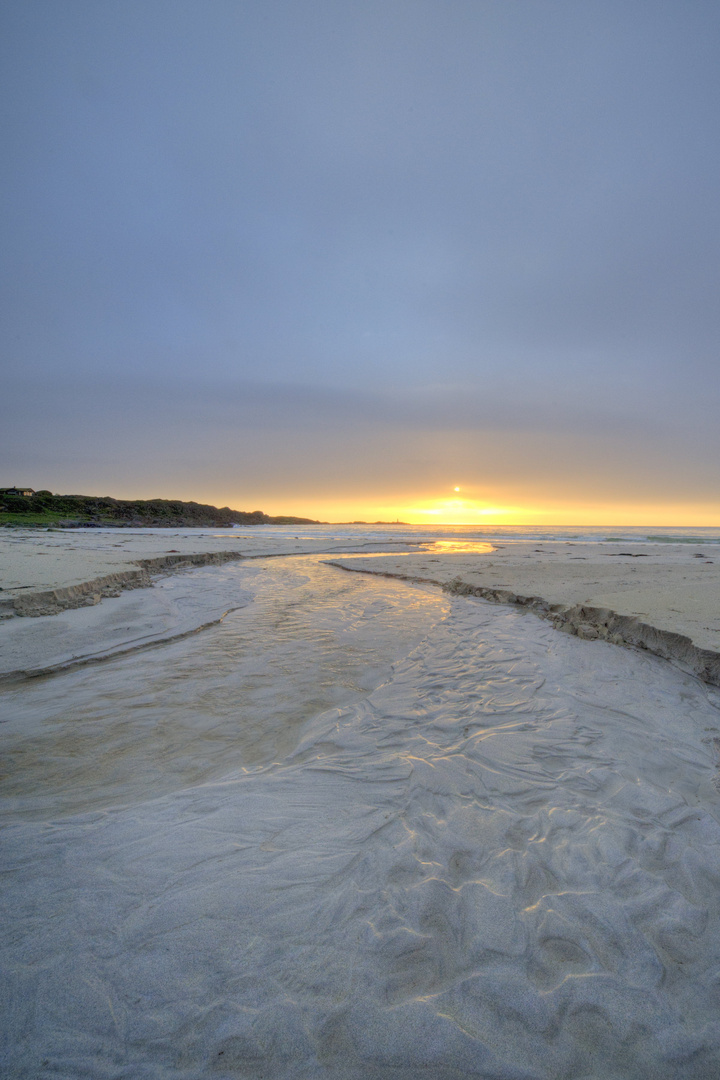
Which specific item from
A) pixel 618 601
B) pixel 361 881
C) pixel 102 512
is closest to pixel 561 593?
pixel 618 601

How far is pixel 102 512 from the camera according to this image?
51625 mm

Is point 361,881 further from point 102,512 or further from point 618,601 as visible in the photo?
point 102,512

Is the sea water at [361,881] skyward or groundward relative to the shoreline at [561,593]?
groundward

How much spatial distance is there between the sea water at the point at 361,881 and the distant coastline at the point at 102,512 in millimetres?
42291

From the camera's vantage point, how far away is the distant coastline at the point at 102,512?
4314cm

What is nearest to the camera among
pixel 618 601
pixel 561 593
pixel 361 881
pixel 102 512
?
pixel 361 881

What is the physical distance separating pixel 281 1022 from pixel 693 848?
2314 mm

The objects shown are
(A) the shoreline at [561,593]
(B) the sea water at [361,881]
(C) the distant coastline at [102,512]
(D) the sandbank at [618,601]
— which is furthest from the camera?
(C) the distant coastline at [102,512]

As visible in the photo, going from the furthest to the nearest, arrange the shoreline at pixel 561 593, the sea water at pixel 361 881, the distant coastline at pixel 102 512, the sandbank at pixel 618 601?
the distant coastline at pixel 102 512 → the shoreline at pixel 561 593 → the sandbank at pixel 618 601 → the sea water at pixel 361 881

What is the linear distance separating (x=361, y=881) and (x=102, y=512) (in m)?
58.0

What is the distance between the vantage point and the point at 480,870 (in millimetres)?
2312

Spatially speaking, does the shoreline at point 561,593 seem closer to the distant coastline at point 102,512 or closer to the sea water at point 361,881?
the sea water at point 361,881

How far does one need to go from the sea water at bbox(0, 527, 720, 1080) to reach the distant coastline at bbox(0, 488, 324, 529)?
42291mm

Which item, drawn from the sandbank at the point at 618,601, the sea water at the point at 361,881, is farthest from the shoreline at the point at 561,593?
the sea water at the point at 361,881
